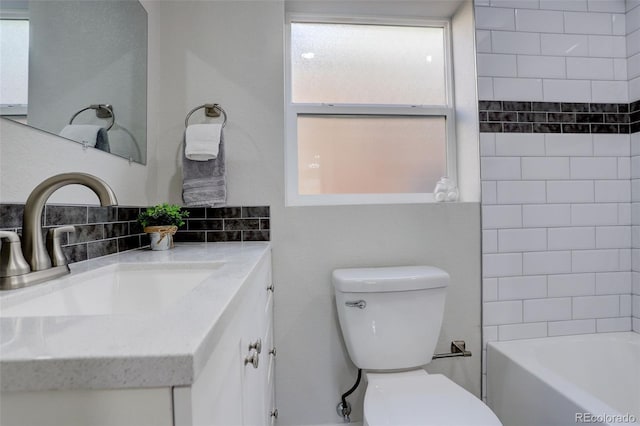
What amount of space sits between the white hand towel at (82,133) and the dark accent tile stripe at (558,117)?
5.21 feet

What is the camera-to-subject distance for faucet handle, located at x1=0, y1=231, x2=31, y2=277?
0.61 metres

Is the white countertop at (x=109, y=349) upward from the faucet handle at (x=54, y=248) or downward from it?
downward

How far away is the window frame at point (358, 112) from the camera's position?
159cm

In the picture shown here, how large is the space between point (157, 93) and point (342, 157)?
0.91 meters

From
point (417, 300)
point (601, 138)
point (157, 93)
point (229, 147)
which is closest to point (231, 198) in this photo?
point (229, 147)

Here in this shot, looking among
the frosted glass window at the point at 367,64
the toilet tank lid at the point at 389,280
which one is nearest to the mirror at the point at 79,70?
the frosted glass window at the point at 367,64

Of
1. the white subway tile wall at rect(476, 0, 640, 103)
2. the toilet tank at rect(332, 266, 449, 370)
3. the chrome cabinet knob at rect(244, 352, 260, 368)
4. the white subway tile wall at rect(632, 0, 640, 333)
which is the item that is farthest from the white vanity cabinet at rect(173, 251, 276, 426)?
the white subway tile wall at rect(632, 0, 640, 333)

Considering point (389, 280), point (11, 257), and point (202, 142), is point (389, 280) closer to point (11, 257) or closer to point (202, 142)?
point (202, 142)

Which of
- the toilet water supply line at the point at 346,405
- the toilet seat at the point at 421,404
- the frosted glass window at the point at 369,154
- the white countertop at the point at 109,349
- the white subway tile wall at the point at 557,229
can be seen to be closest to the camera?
the white countertop at the point at 109,349

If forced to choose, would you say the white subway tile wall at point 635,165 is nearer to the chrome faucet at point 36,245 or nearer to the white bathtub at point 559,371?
the white bathtub at point 559,371

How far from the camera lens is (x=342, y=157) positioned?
64.8 inches

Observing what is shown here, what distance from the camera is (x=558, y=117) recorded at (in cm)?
157

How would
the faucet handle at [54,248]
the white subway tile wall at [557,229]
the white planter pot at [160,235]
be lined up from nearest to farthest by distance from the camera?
the faucet handle at [54,248] → the white planter pot at [160,235] → the white subway tile wall at [557,229]

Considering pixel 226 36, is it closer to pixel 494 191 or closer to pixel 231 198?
pixel 231 198
